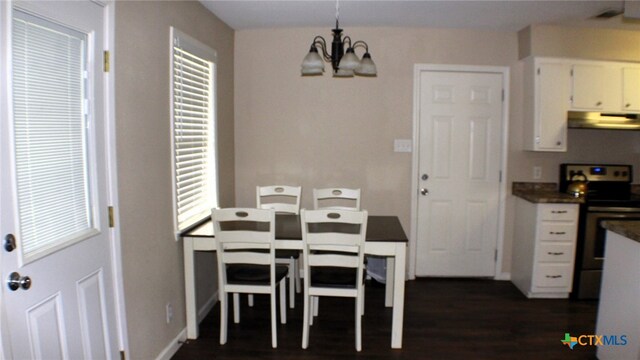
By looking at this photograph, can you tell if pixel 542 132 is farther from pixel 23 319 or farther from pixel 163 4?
pixel 23 319

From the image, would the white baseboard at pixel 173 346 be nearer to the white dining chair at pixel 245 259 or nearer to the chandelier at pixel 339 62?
the white dining chair at pixel 245 259

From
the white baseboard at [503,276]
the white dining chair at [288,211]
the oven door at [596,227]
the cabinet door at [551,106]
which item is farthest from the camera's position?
the white baseboard at [503,276]

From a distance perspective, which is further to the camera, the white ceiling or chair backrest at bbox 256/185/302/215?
chair backrest at bbox 256/185/302/215

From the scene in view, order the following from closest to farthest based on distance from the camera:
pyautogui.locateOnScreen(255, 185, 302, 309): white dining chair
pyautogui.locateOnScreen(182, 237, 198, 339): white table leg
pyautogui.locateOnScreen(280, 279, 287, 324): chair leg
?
pyautogui.locateOnScreen(182, 237, 198, 339): white table leg < pyautogui.locateOnScreen(280, 279, 287, 324): chair leg < pyautogui.locateOnScreen(255, 185, 302, 309): white dining chair

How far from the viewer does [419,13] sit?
11.8 feet

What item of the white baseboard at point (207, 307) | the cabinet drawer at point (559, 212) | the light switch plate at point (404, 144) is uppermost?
the light switch plate at point (404, 144)

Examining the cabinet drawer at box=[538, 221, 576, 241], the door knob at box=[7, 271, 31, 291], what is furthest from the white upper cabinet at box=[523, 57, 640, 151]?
the door knob at box=[7, 271, 31, 291]

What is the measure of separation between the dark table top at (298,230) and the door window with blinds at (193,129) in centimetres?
10

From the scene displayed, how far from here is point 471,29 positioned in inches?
161

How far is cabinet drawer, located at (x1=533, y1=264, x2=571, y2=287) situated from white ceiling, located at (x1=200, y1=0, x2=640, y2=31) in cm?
219

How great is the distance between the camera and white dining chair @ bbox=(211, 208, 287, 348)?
281 cm

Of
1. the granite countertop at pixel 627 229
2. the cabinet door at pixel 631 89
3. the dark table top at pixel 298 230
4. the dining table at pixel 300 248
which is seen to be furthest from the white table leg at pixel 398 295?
the cabinet door at pixel 631 89

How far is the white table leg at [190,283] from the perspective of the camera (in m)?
3.00

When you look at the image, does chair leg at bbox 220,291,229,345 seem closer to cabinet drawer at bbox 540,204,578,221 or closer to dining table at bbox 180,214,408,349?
dining table at bbox 180,214,408,349
